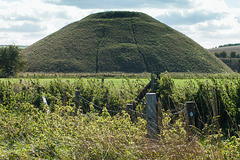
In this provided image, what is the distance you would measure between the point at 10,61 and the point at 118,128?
59674mm

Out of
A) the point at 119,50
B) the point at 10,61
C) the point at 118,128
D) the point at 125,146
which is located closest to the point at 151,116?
the point at 118,128

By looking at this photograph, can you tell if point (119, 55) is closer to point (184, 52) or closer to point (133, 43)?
point (133, 43)

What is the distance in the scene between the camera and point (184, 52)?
8475 centimetres

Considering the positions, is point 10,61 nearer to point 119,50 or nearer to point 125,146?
point 119,50

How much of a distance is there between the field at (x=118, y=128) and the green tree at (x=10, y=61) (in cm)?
5100

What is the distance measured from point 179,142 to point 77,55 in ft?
253

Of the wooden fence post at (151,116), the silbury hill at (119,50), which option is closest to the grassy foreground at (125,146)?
the wooden fence post at (151,116)

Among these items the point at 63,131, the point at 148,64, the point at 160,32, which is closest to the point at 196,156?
the point at 63,131

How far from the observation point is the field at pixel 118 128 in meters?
5.65

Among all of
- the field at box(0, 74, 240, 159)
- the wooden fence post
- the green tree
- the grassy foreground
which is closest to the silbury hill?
the green tree

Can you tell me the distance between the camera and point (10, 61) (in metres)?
61.5

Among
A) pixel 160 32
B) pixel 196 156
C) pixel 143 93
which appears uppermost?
pixel 160 32

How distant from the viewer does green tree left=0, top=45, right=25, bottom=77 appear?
2422 inches

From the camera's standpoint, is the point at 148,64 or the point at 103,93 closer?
the point at 103,93
